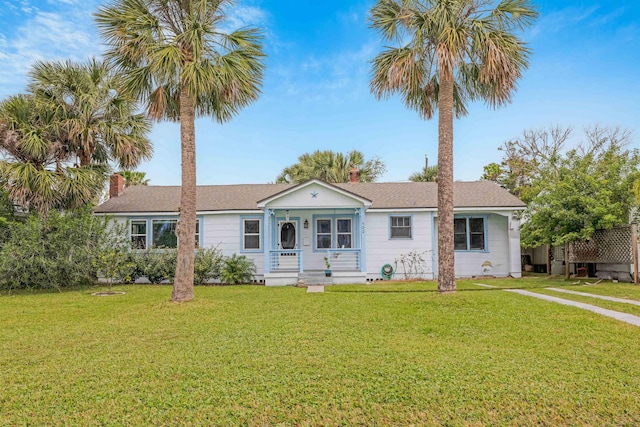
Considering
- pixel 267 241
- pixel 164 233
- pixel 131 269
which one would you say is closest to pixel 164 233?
pixel 164 233

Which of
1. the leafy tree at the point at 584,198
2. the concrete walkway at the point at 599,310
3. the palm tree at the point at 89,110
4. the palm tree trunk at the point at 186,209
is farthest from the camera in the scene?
the palm tree at the point at 89,110

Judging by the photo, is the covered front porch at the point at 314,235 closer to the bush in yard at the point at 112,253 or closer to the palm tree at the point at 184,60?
the palm tree at the point at 184,60

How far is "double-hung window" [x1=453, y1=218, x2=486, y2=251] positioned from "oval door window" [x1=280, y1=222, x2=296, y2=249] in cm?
709

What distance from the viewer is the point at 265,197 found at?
1809cm

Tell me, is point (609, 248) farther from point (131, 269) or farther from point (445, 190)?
point (131, 269)

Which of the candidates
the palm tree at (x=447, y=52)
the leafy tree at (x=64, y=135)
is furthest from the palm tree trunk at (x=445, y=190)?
the leafy tree at (x=64, y=135)

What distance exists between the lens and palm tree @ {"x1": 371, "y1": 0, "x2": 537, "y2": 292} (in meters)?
10.4

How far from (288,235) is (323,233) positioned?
1.56 meters

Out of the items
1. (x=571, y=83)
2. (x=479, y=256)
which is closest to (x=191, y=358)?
(x=479, y=256)

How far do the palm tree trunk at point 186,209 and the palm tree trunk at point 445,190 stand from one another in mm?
6708

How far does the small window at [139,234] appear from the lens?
57.3ft

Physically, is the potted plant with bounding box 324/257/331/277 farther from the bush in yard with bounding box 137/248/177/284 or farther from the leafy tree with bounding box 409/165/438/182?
the leafy tree with bounding box 409/165/438/182

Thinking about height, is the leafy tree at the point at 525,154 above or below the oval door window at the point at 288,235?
above

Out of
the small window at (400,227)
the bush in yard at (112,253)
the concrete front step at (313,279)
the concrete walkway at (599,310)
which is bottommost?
the concrete walkway at (599,310)
